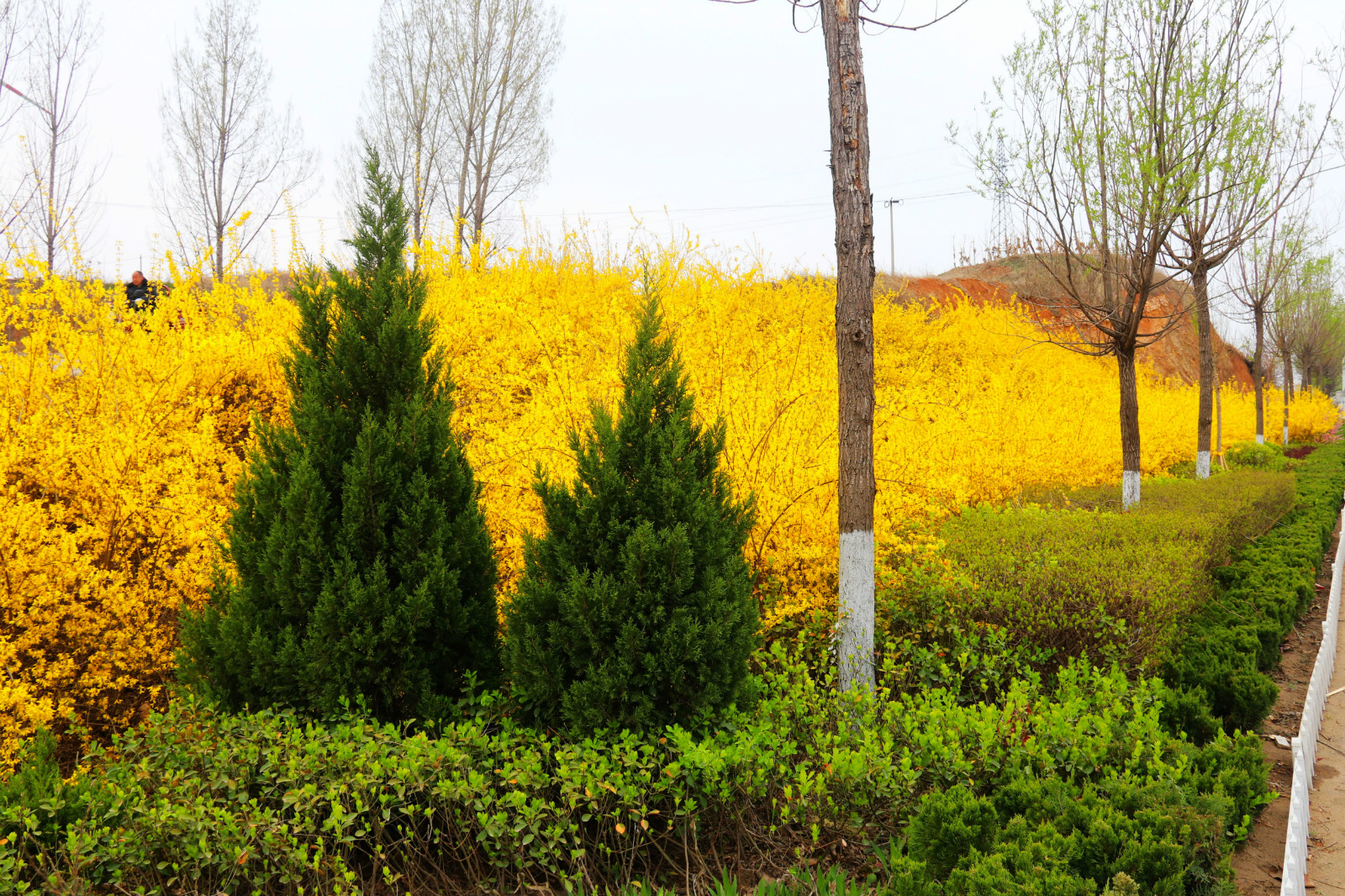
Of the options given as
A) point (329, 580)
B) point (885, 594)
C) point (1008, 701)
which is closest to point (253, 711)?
point (329, 580)

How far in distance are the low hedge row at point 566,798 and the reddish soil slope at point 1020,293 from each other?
14352 mm

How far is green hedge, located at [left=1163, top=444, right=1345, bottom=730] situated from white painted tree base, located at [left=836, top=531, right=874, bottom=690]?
1437mm

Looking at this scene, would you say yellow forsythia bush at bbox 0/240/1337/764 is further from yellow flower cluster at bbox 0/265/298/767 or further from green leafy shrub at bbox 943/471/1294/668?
green leafy shrub at bbox 943/471/1294/668

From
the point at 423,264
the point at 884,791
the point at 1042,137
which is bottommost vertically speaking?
the point at 884,791

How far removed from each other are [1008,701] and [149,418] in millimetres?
4742

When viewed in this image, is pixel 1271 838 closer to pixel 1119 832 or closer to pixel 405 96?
pixel 1119 832

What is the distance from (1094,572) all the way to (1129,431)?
329 cm

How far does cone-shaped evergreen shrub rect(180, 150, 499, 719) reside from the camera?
3211 millimetres

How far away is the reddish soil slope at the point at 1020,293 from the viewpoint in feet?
69.6

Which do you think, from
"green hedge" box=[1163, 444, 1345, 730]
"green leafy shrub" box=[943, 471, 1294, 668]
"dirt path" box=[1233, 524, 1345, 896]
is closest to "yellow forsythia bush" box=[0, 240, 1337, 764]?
"green leafy shrub" box=[943, 471, 1294, 668]

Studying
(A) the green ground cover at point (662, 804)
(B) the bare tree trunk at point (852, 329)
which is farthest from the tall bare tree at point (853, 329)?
(A) the green ground cover at point (662, 804)

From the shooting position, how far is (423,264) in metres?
7.88

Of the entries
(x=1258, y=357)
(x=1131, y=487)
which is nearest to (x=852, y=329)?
(x=1131, y=487)

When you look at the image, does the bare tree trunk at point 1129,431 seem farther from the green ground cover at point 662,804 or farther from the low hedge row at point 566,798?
the low hedge row at point 566,798
